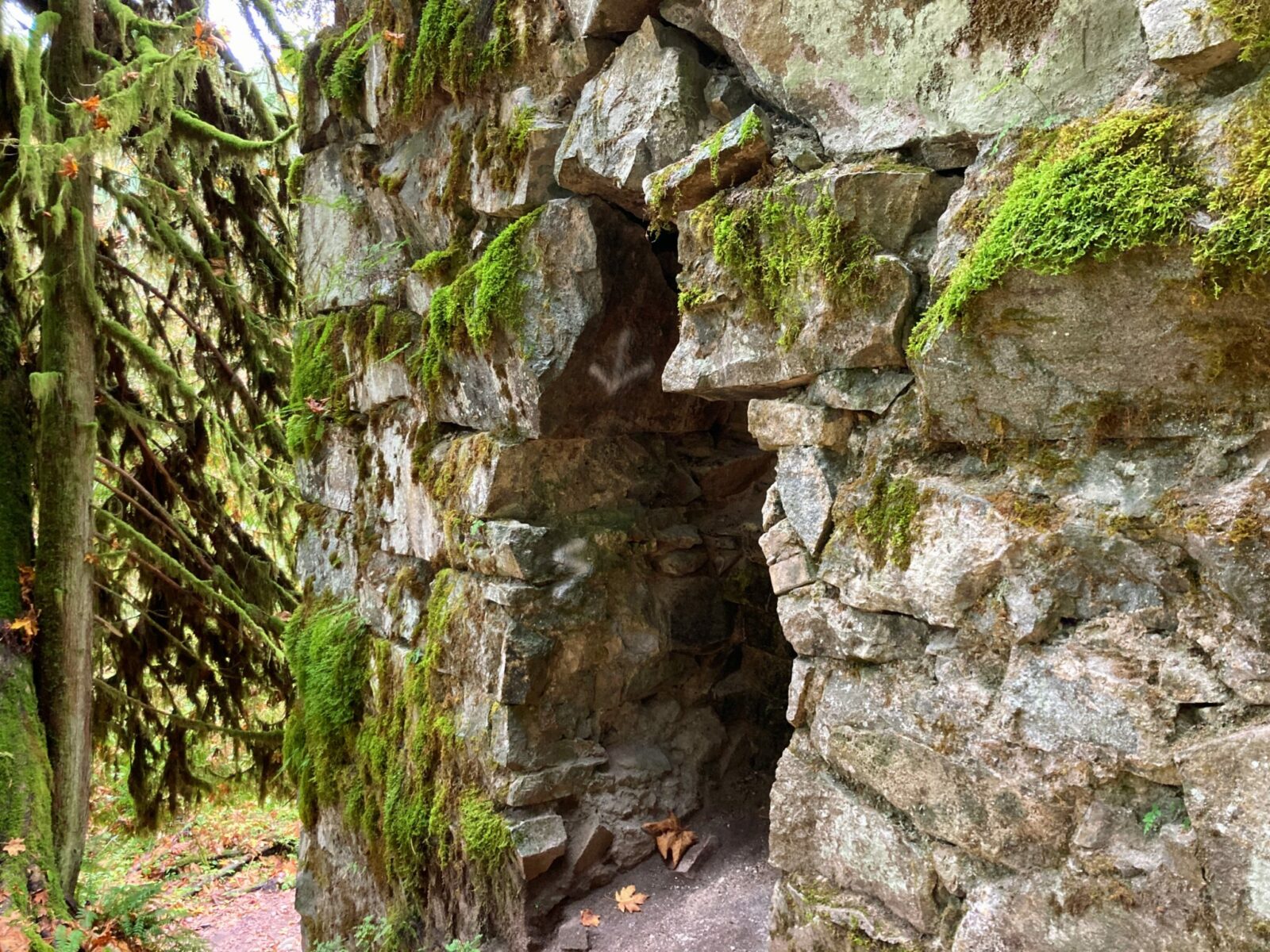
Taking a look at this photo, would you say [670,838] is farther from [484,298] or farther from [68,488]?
[68,488]

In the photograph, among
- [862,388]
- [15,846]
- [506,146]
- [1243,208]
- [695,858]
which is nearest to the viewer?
[1243,208]

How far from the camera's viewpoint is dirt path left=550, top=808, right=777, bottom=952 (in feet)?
11.7

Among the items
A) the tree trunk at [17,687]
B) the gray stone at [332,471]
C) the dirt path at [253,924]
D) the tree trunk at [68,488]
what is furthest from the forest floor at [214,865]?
the gray stone at [332,471]

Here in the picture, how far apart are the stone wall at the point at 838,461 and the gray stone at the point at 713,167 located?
0.01 meters

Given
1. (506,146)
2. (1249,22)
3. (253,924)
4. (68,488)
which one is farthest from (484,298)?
(253,924)

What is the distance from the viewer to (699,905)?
3.76 metres

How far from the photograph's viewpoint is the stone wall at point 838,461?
1.77 metres

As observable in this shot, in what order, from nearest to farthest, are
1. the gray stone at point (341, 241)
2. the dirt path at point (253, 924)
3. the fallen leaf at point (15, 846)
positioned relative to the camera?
1. the fallen leaf at point (15, 846)
2. the gray stone at point (341, 241)
3. the dirt path at point (253, 924)

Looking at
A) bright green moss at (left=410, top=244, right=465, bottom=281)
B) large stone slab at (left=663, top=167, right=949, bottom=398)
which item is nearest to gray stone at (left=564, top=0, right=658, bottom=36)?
large stone slab at (left=663, top=167, right=949, bottom=398)

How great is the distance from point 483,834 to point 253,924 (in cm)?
556

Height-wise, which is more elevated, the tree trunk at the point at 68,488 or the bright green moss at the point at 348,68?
the bright green moss at the point at 348,68

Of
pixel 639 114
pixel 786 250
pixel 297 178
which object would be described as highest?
pixel 297 178

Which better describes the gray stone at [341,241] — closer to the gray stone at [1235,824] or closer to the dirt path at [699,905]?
the dirt path at [699,905]

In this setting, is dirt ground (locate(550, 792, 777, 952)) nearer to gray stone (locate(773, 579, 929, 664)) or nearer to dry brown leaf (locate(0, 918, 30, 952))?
gray stone (locate(773, 579, 929, 664))
